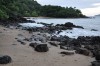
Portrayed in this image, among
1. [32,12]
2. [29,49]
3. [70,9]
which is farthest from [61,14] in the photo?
[29,49]

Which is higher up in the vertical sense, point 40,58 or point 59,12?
point 40,58

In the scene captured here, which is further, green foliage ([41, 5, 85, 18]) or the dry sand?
green foliage ([41, 5, 85, 18])

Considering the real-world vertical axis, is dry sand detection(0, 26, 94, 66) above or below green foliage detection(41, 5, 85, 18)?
above

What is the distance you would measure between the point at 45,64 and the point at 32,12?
122m

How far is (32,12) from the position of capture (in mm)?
132875

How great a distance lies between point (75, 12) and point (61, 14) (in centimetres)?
1009

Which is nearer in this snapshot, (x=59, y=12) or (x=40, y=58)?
(x=40, y=58)

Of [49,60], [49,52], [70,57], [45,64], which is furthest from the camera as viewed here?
[49,52]

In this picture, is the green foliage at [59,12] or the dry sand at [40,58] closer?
the dry sand at [40,58]

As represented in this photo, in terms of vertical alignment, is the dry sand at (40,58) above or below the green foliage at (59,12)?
above

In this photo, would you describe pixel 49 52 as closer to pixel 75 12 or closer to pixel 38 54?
pixel 38 54

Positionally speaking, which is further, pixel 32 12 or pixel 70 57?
pixel 32 12

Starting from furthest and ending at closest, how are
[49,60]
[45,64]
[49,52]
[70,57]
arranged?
[49,52] < [70,57] < [49,60] < [45,64]

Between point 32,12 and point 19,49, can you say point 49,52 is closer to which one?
point 19,49
